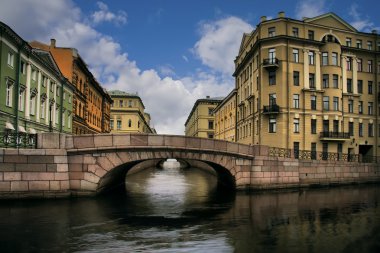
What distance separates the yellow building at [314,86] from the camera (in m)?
39.1

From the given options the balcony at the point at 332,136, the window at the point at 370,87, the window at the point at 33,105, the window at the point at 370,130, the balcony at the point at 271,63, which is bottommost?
the balcony at the point at 332,136

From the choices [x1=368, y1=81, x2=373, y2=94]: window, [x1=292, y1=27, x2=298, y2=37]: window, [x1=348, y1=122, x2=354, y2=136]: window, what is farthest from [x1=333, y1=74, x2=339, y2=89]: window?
[x1=292, y1=27, x2=298, y2=37]: window

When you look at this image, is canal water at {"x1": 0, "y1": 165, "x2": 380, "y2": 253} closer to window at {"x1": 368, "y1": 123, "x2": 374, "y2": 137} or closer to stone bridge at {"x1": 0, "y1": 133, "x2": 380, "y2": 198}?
stone bridge at {"x1": 0, "y1": 133, "x2": 380, "y2": 198}

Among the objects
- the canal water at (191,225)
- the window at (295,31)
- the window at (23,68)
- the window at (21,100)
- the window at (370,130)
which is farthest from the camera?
the window at (370,130)

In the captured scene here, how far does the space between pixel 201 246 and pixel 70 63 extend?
116 ft

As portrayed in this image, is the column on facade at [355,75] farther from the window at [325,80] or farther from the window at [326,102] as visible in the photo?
the window at [326,102]

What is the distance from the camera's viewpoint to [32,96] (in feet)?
101

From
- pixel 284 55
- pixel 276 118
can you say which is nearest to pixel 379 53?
pixel 284 55

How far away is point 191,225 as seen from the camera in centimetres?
1331

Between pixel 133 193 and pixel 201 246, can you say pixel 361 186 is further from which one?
pixel 201 246

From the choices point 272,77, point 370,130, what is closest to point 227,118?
point 272,77

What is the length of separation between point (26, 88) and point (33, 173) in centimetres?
1438

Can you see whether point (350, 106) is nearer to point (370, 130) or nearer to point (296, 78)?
point (370, 130)

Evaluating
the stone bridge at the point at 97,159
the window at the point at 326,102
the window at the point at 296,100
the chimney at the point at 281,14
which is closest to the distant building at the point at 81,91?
the stone bridge at the point at 97,159
